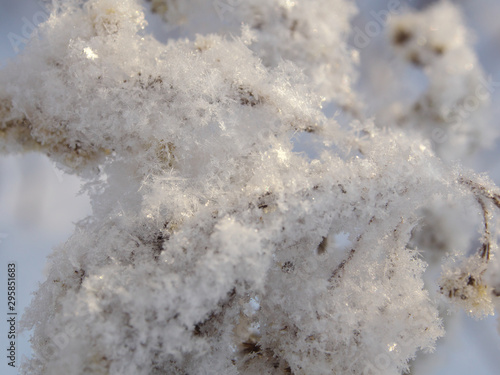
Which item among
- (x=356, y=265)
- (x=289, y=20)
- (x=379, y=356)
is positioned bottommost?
(x=379, y=356)

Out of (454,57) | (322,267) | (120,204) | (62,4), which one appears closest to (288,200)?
(322,267)

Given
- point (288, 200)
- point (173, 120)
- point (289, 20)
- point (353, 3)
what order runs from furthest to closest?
point (353, 3)
point (289, 20)
point (173, 120)
point (288, 200)

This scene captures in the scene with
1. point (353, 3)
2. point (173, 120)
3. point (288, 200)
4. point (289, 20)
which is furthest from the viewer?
point (353, 3)

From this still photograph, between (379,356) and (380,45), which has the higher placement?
(380,45)

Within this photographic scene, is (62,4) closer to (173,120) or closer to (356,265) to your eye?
(173,120)

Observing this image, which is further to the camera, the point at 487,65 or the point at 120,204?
the point at 487,65

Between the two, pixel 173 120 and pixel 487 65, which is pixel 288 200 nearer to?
pixel 173 120
